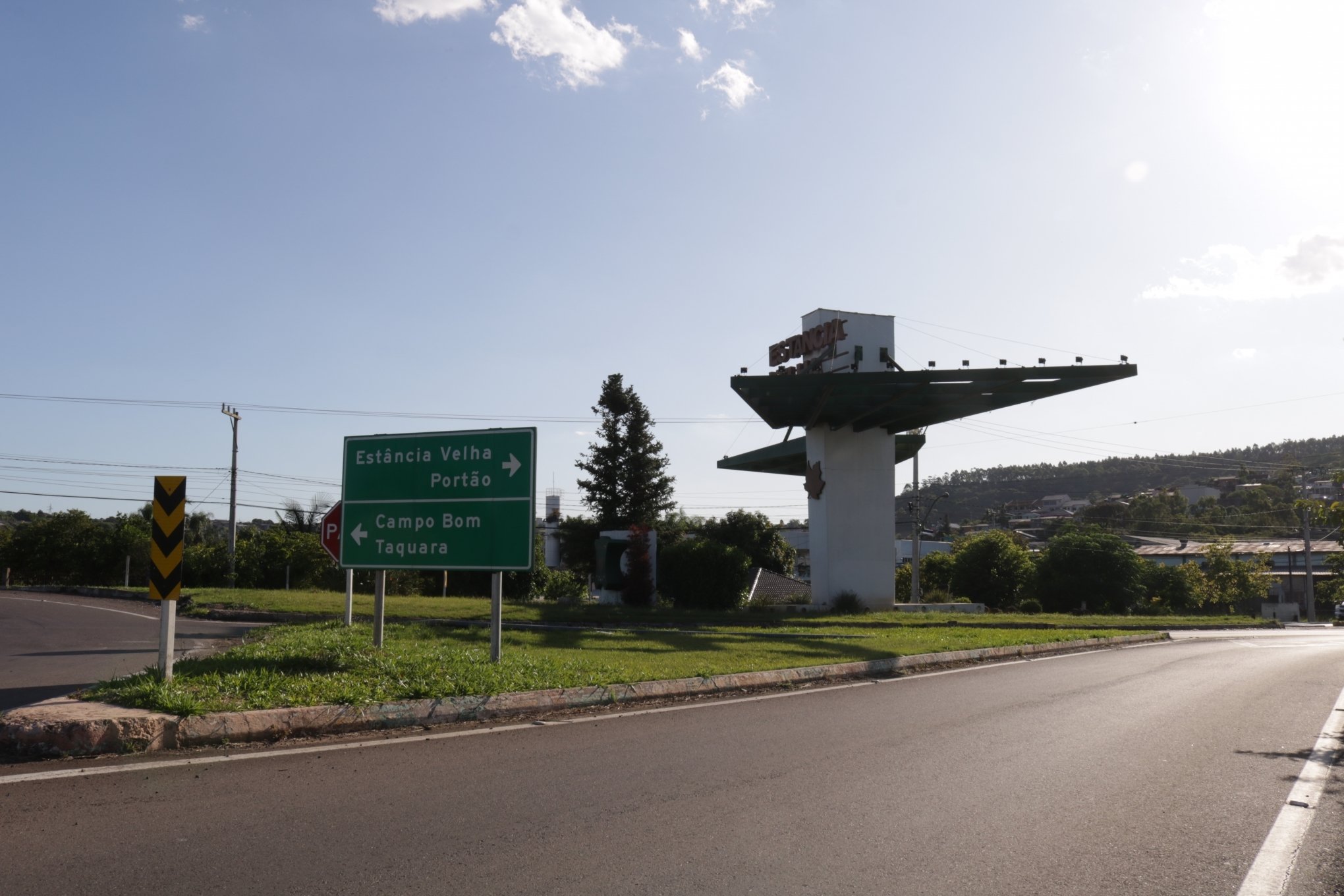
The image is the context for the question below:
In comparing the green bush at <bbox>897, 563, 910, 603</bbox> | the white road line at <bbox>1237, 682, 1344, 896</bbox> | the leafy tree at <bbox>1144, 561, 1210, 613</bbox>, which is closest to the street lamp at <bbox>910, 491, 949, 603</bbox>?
the green bush at <bbox>897, 563, 910, 603</bbox>

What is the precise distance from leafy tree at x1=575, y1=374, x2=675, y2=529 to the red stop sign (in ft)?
156

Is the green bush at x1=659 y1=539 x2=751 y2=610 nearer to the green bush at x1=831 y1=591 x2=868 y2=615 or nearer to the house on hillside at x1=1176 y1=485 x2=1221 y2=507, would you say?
the green bush at x1=831 y1=591 x2=868 y2=615

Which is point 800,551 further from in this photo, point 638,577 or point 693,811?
point 693,811

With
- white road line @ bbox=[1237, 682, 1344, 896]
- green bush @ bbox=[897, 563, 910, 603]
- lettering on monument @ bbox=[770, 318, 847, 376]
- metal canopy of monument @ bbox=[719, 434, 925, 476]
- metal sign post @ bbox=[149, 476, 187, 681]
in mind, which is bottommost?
green bush @ bbox=[897, 563, 910, 603]

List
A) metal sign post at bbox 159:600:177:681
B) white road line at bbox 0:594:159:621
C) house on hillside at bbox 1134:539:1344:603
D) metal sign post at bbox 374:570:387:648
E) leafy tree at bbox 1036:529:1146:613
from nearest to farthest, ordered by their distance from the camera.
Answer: metal sign post at bbox 159:600:177:681, metal sign post at bbox 374:570:387:648, white road line at bbox 0:594:159:621, leafy tree at bbox 1036:529:1146:613, house on hillside at bbox 1134:539:1344:603

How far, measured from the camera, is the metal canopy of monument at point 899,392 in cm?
3048

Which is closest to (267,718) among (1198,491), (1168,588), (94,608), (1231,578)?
(94,608)

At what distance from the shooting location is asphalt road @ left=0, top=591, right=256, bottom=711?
35.4 feet

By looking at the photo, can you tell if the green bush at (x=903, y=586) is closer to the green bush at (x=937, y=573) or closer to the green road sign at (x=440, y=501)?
the green bush at (x=937, y=573)

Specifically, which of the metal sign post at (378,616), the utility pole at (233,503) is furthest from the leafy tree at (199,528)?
the metal sign post at (378,616)

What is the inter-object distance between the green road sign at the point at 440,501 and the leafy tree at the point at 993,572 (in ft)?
131

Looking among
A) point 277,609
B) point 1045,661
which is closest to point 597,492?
point 277,609

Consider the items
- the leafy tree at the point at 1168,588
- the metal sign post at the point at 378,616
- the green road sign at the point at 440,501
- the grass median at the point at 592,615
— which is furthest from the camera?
the leafy tree at the point at 1168,588

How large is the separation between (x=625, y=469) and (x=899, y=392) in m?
34.7
